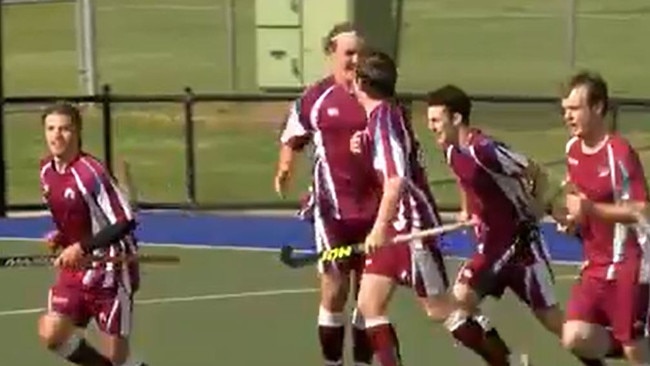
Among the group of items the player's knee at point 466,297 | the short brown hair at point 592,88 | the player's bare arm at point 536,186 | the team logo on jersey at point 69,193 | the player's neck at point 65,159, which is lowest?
the player's knee at point 466,297

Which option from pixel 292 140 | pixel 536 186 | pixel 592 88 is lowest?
pixel 536 186

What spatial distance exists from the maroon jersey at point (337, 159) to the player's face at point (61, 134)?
58.9 inches

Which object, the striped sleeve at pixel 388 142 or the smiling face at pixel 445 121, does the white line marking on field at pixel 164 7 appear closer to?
the smiling face at pixel 445 121

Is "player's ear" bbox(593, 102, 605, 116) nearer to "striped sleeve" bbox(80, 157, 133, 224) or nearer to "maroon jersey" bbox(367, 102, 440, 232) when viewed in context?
Answer: "maroon jersey" bbox(367, 102, 440, 232)

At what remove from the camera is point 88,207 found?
10.4 metres

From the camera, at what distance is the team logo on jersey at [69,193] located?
10.4 metres

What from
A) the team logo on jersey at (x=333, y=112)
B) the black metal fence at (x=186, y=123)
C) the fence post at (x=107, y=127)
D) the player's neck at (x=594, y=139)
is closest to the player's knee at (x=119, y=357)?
the team logo on jersey at (x=333, y=112)

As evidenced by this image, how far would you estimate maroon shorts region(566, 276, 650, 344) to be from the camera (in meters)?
9.73

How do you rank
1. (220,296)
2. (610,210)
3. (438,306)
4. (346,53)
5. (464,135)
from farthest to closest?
(220,296), (464,135), (346,53), (438,306), (610,210)

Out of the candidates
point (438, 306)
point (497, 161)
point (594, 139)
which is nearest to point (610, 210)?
point (594, 139)

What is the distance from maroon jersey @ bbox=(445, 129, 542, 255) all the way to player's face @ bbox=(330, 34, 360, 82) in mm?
688

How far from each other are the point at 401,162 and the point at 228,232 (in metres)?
7.91

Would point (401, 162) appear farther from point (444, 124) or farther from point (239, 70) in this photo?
point (239, 70)

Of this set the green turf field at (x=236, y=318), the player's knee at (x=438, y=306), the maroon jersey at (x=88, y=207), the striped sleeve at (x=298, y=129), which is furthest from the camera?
the green turf field at (x=236, y=318)
